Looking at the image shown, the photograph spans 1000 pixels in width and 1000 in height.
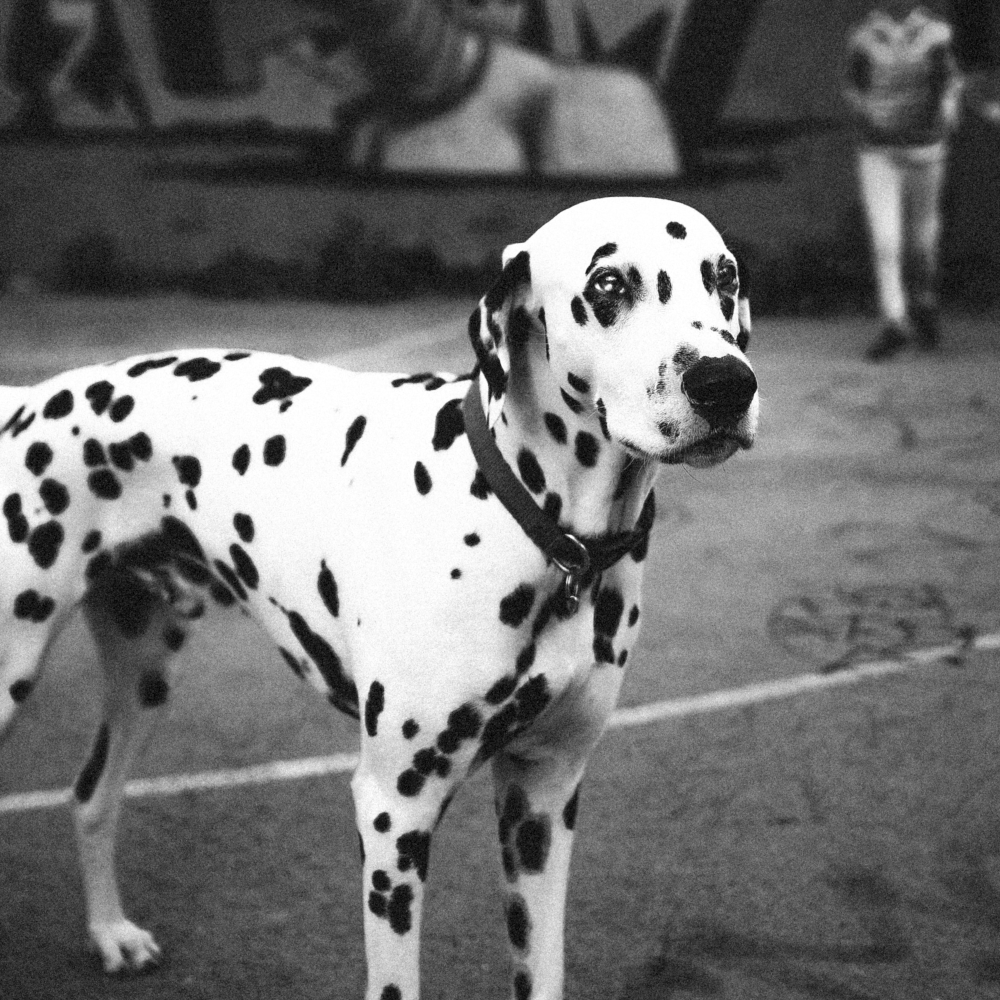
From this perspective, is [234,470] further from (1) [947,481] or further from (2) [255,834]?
(1) [947,481]

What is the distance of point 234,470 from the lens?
307 cm

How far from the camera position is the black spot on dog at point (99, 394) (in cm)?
322

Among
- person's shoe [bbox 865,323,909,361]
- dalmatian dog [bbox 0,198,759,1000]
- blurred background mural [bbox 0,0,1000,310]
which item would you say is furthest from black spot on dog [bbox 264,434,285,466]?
blurred background mural [bbox 0,0,1000,310]

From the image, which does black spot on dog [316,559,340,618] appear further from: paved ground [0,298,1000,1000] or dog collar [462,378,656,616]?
paved ground [0,298,1000,1000]

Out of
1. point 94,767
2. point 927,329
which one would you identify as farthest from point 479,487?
point 927,329

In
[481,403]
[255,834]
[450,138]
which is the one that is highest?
[481,403]

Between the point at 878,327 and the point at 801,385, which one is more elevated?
the point at 801,385

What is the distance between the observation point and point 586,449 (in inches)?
104

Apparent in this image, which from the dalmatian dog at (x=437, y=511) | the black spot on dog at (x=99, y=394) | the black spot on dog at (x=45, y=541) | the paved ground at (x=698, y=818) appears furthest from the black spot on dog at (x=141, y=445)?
the paved ground at (x=698, y=818)

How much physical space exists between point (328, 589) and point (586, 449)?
2.09 feet

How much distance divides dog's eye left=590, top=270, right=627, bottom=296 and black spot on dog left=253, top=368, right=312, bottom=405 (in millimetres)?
938

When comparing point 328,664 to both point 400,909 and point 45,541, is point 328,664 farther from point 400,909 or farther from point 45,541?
point 45,541

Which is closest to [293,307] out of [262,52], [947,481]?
[262,52]

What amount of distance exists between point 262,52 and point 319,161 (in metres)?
1.27
